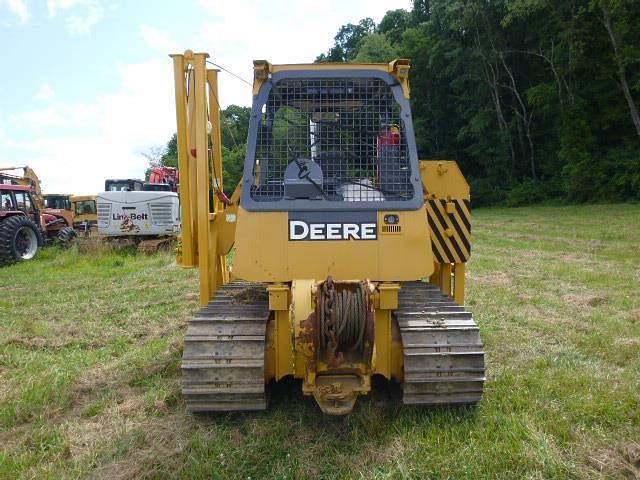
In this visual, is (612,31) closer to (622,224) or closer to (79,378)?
(622,224)

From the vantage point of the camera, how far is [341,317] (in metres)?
3.17

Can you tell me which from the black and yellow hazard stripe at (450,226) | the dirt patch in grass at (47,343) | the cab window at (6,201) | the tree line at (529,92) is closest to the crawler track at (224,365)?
the black and yellow hazard stripe at (450,226)

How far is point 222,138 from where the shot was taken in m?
5.75

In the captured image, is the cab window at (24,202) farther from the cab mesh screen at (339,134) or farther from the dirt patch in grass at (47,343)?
the cab mesh screen at (339,134)

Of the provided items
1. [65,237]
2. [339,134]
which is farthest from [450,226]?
[65,237]

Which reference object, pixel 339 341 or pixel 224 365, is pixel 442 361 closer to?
pixel 339 341

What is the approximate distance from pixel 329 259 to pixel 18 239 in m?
13.2

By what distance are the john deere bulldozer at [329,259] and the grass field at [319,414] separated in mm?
258

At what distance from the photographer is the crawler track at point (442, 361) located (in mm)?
3479

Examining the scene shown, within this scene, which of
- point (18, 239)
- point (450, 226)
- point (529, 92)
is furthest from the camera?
point (529, 92)

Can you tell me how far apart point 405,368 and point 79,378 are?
116 inches

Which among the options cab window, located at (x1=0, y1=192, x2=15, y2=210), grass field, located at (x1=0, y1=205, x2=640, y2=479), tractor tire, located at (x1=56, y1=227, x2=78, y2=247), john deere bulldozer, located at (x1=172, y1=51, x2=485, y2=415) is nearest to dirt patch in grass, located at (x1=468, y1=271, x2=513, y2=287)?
grass field, located at (x1=0, y1=205, x2=640, y2=479)

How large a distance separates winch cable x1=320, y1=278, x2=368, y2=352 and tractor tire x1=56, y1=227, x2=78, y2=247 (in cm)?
1526

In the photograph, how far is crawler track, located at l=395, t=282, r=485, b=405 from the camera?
3.48m
